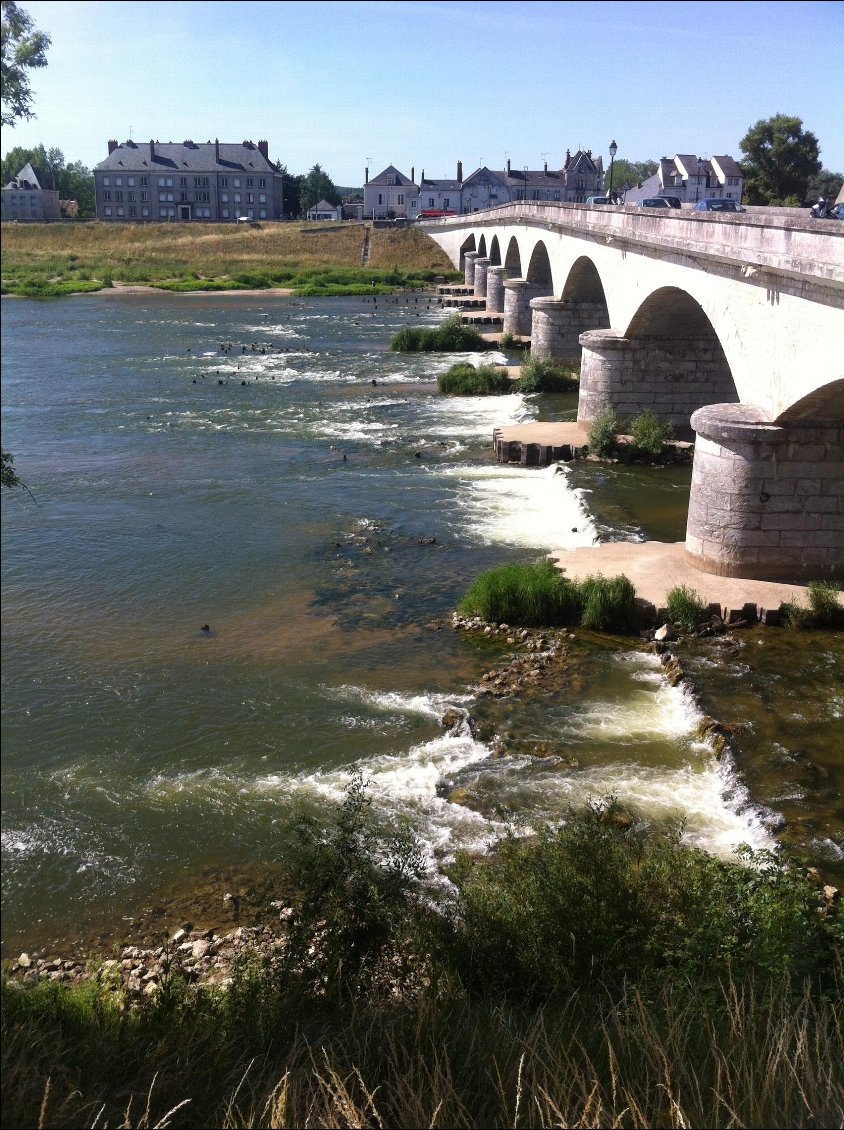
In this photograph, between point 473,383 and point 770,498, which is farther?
point 473,383

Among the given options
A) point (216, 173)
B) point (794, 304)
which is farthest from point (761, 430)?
point (216, 173)

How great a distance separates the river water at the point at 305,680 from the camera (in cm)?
1045

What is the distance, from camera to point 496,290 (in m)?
59.9

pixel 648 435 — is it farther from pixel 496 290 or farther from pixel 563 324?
pixel 496 290

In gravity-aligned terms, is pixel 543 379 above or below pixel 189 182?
below

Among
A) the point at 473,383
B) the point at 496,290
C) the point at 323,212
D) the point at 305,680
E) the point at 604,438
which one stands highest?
the point at 323,212

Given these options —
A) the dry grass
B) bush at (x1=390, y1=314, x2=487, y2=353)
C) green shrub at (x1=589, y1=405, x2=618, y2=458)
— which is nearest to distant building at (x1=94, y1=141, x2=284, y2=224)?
the dry grass

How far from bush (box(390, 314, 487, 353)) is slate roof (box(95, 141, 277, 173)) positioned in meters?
77.1

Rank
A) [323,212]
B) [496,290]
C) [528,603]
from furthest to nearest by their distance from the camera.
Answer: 1. [323,212]
2. [496,290]
3. [528,603]

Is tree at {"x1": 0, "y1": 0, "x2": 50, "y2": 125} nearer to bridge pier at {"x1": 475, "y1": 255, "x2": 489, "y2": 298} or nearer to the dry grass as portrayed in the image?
bridge pier at {"x1": 475, "y1": 255, "x2": 489, "y2": 298}

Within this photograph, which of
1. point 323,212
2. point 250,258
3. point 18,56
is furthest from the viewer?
point 323,212

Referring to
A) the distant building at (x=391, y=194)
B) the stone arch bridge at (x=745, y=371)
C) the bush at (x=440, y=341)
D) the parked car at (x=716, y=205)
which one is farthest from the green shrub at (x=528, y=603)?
the distant building at (x=391, y=194)

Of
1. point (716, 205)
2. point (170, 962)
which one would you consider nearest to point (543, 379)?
point (716, 205)

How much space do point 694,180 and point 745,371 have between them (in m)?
77.2
